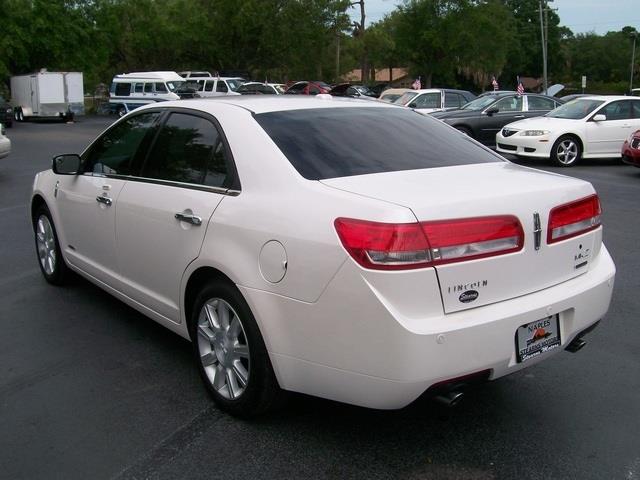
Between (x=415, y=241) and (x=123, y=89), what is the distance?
119ft

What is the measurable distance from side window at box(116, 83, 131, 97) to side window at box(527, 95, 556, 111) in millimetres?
24282

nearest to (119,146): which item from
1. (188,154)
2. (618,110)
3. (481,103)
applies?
(188,154)

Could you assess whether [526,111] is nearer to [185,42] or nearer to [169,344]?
[169,344]

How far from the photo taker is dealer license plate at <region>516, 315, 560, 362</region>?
9.94ft

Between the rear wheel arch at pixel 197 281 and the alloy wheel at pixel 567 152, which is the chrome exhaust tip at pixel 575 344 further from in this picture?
the alloy wheel at pixel 567 152

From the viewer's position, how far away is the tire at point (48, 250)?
5642mm

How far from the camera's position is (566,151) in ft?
47.6

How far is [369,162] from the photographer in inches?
139

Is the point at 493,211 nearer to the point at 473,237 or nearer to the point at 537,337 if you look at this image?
the point at 473,237

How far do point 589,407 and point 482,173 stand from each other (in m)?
1.35

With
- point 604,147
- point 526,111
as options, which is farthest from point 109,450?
point 526,111

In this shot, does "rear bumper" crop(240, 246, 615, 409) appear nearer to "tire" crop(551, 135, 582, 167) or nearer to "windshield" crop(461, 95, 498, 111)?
"tire" crop(551, 135, 582, 167)

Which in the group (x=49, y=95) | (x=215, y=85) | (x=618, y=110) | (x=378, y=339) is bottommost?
(x=378, y=339)

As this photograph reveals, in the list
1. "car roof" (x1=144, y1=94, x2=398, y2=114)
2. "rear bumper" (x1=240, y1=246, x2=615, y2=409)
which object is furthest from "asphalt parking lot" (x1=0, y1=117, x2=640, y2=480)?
"car roof" (x1=144, y1=94, x2=398, y2=114)
